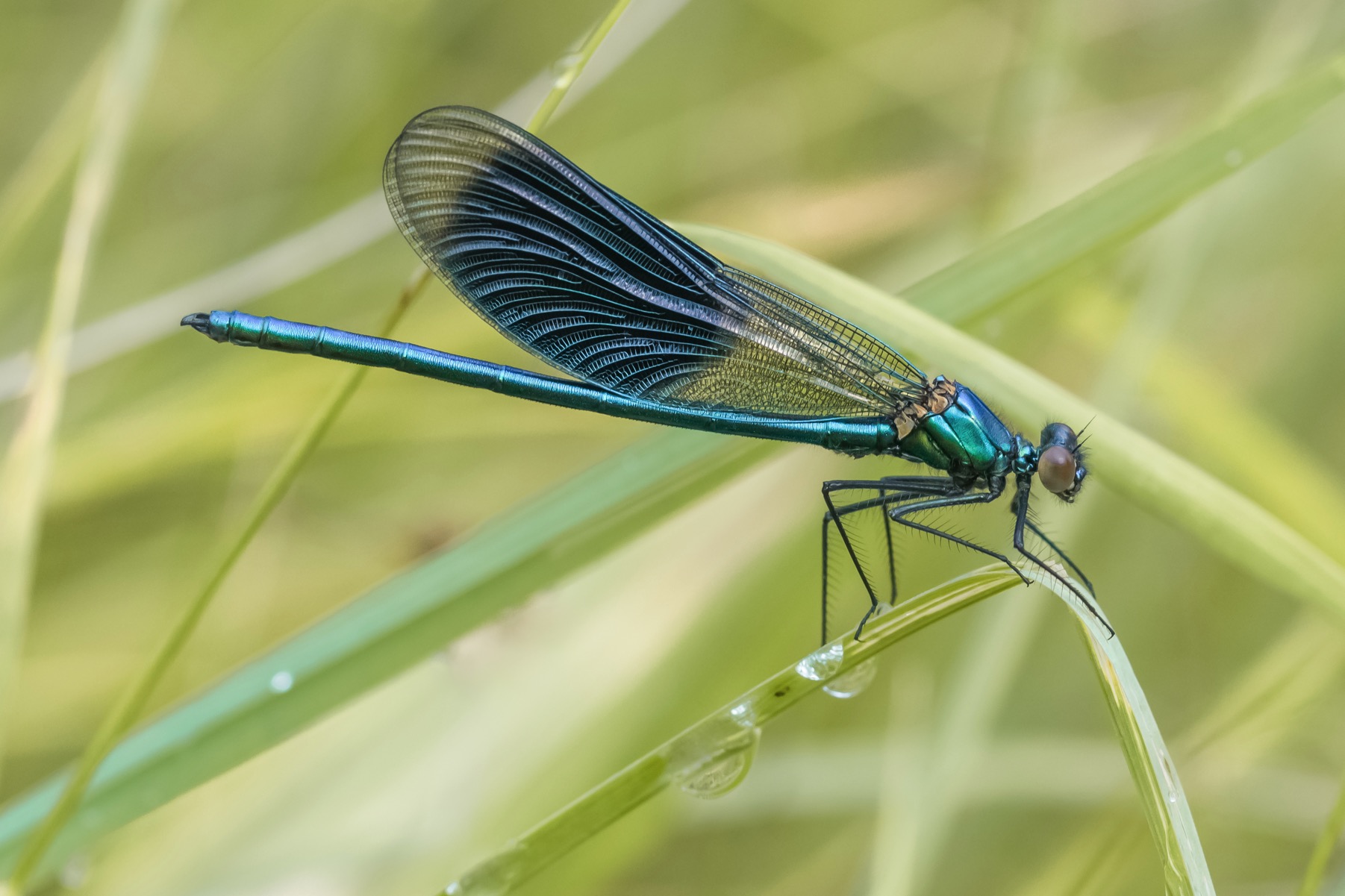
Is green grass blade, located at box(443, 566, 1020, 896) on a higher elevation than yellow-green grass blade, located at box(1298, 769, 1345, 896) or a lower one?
higher

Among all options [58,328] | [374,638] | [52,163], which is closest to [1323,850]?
[374,638]

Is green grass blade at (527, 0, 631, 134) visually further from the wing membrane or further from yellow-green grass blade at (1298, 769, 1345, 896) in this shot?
yellow-green grass blade at (1298, 769, 1345, 896)

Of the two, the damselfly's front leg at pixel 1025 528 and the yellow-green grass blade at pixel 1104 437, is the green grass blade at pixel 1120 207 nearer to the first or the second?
the yellow-green grass blade at pixel 1104 437

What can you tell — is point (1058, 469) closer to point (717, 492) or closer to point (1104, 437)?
point (1104, 437)

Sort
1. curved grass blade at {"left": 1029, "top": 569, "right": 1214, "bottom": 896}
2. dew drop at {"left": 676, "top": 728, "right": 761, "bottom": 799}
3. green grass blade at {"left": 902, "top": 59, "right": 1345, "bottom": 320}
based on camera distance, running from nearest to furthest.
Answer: curved grass blade at {"left": 1029, "top": 569, "right": 1214, "bottom": 896} → dew drop at {"left": 676, "top": 728, "right": 761, "bottom": 799} → green grass blade at {"left": 902, "top": 59, "right": 1345, "bottom": 320}

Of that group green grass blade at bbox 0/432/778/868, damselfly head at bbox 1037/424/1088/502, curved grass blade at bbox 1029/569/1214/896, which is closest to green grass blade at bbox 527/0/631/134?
green grass blade at bbox 0/432/778/868

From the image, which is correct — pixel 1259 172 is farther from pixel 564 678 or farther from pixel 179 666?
pixel 179 666

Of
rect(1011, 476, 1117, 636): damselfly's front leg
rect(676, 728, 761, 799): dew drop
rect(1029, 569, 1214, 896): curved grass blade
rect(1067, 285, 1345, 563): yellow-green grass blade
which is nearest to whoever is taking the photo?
rect(1029, 569, 1214, 896): curved grass blade
